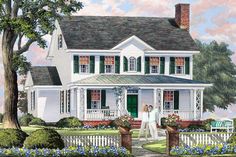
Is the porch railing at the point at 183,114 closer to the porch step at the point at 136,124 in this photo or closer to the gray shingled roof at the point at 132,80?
the gray shingled roof at the point at 132,80

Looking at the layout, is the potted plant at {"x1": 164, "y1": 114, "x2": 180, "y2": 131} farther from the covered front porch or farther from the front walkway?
the covered front porch

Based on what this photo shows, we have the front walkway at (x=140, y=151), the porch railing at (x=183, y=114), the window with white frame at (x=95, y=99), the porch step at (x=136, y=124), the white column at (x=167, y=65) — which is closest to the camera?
the front walkway at (x=140, y=151)

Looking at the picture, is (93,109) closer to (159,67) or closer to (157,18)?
(159,67)

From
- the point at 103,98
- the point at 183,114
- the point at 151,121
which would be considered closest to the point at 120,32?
the point at 103,98

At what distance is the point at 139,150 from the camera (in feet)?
105

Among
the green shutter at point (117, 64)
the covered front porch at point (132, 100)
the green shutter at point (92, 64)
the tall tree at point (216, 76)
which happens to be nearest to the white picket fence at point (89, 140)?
the covered front porch at point (132, 100)

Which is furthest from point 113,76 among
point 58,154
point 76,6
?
point 58,154

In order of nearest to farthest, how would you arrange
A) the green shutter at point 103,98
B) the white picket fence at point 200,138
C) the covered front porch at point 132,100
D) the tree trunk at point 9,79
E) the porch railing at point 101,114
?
the white picket fence at point 200,138, the tree trunk at point 9,79, the porch railing at point 101,114, the covered front porch at point 132,100, the green shutter at point 103,98

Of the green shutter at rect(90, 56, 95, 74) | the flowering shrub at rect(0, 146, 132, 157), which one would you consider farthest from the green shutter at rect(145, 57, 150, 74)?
the flowering shrub at rect(0, 146, 132, 157)

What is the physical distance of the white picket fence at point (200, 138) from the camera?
32.2 meters

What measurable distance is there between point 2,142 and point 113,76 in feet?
88.9

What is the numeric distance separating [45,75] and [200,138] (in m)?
29.2

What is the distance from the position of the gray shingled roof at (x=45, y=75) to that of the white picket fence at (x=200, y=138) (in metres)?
26.9

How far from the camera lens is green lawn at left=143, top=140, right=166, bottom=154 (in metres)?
31.8
